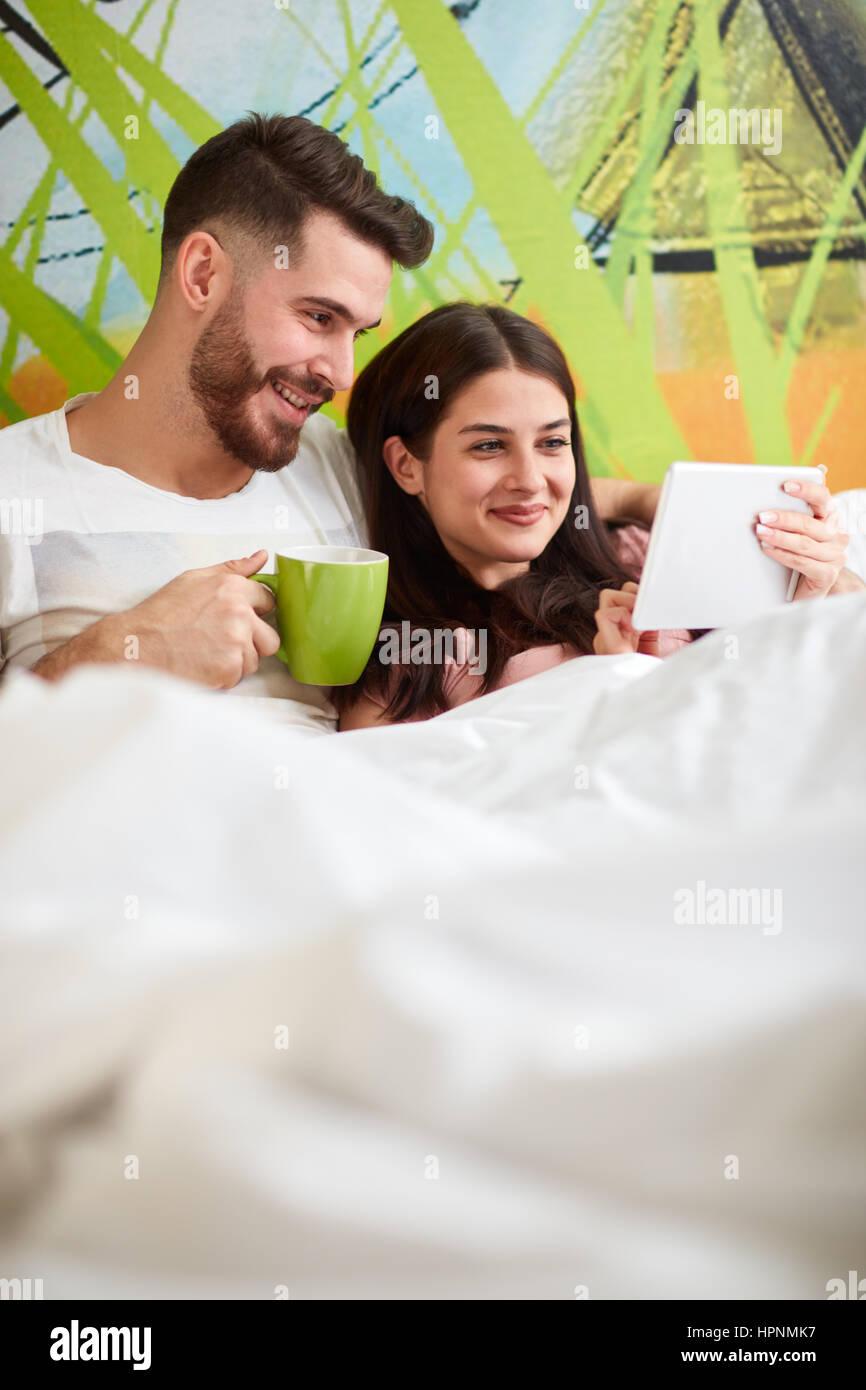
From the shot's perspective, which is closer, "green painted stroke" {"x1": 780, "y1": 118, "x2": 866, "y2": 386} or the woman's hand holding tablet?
the woman's hand holding tablet

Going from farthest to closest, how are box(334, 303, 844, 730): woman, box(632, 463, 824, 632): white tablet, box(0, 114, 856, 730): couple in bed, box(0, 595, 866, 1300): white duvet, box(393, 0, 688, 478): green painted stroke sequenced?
1. box(393, 0, 688, 478): green painted stroke
2. box(334, 303, 844, 730): woman
3. box(0, 114, 856, 730): couple in bed
4. box(632, 463, 824, 632): white tablet
5. box(0, 595, 866, 1300): white duvet

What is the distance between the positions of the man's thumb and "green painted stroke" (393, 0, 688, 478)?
1.93 ft

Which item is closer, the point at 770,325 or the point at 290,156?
the point at 290,156

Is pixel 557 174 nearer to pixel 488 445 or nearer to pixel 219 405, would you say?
pixel 488 445

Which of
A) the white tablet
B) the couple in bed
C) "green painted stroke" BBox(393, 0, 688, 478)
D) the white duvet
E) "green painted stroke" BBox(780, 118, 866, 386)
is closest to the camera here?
the white duvet

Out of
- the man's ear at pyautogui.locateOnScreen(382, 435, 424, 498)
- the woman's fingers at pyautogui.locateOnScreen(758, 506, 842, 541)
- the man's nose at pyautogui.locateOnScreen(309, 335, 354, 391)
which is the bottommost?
the woman's fingers at pyautogui.locateOnScreen(758, 506, 842, 541)

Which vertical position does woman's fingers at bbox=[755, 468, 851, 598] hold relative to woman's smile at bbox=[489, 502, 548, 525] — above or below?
below

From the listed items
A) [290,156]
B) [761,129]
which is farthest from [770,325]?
[290,156]

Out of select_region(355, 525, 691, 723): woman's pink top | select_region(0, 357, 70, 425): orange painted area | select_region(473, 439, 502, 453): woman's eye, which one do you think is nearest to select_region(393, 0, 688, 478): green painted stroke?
select_region(473, 439, 502, 453): woman's eye

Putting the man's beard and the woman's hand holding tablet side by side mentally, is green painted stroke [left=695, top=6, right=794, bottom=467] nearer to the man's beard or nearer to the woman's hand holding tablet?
the woman's hand holding tablet

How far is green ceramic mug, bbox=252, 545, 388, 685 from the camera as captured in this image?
0.99 meters

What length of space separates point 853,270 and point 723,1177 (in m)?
1.40

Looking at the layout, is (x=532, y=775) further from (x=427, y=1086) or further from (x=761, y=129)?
(x=761, y=129)

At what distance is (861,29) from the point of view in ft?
4.66
